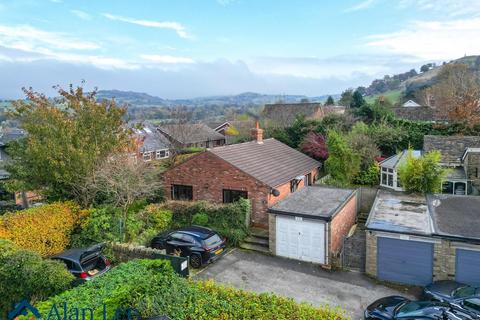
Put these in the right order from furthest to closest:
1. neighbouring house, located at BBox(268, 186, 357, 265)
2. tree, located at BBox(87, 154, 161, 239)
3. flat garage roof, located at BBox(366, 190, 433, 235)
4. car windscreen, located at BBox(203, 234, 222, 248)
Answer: tree, located at BBox(87, 154, 161, 239) → neighbouring house, located at BBox(268, 186, 357, 265) → car windscreen, located at BBox(203, 234, 222, 248) → flat garage roof, located at BBox(366, 190, 433, 235)

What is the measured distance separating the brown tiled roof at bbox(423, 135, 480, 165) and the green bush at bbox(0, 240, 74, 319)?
2591 cm

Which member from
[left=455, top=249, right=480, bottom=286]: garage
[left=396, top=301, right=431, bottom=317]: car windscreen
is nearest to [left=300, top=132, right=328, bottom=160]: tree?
[left=455, top=249, right=480, bottom=286]: garage

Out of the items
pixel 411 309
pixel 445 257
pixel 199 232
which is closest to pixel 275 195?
pixel 199 232

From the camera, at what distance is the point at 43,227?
15688 mm

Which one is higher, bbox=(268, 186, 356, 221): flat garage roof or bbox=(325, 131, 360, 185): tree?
bbox=(325, 131, 360, 185): tree

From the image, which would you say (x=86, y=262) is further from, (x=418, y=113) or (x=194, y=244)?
(x=418, y=113)

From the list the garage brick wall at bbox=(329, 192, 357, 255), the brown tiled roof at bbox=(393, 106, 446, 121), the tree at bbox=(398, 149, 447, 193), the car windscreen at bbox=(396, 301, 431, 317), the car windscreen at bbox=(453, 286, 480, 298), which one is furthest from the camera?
the brown tiled roof at bbox=(393, 106, 446, 121)

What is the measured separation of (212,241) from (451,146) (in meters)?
21.5

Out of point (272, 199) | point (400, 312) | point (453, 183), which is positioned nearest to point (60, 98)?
point (272, 199)

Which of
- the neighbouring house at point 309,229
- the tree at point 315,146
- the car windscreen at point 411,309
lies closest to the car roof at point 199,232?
the neighbouring house at point 309,229

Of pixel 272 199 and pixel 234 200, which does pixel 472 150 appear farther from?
pixel 234 200

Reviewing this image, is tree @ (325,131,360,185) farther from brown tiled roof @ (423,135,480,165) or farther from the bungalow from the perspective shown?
brown tiled roof @ (423,135,480,165)

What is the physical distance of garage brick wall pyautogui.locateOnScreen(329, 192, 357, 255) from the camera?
15.7m

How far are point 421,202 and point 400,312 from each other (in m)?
9.42
